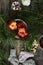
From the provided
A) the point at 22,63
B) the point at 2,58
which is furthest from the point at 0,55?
the point at 22,63

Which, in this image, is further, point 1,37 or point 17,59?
point 17,59

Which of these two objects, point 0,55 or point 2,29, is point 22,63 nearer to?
point 0,55

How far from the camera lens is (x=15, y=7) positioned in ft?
6.21

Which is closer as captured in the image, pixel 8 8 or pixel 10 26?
pixel 10 26

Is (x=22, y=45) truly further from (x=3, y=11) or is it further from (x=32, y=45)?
(x=3, y=11)

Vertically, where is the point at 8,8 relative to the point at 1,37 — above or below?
above

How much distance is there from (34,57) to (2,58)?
0.24m

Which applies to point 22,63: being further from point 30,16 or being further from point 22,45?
point 30,16

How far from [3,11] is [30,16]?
0.19m

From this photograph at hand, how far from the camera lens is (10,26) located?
1826 millimetres

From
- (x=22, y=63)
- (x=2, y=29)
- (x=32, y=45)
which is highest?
(x=2, y=29)

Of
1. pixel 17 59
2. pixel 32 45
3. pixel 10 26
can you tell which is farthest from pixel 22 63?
pixel 10 26

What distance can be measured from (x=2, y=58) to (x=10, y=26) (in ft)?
0.74

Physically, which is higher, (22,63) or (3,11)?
(3,11)
